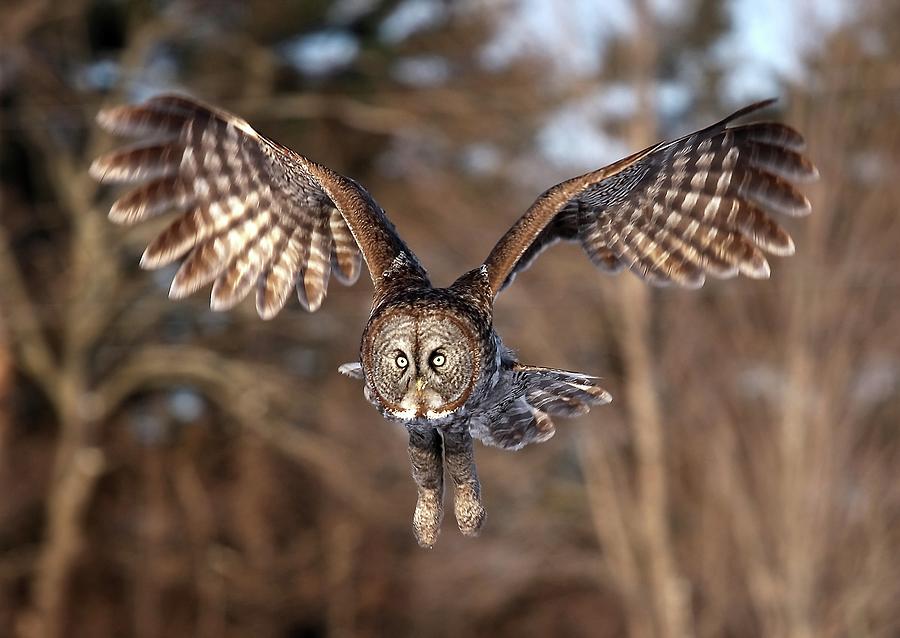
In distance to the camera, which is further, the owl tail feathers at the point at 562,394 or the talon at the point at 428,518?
the owl tail feathers at the point at 562,394

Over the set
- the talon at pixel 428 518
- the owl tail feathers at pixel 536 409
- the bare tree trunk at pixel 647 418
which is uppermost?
the bare tree trunk at pixel 647 418

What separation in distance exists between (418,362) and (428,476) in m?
0.67

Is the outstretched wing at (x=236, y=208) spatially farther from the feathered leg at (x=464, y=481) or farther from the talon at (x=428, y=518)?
the talon at (x=428, y=518)

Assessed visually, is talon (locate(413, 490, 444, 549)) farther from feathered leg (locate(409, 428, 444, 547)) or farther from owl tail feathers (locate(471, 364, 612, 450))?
owl tail feathers (locate(471, 364, 612, 450))

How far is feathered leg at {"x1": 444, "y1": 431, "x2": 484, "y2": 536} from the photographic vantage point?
475 centimetres

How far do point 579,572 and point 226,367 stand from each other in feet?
18.8

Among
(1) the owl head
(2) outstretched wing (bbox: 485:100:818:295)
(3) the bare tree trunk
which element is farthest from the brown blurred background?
(1) the owl head

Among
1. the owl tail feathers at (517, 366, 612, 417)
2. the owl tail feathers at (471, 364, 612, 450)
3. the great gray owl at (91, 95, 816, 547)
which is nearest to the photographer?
the great gray owl at (91, 95, 816, 547)

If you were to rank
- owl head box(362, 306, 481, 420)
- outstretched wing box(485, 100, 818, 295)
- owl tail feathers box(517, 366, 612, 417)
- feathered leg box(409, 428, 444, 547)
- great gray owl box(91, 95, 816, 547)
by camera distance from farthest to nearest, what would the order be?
outstretched wing box(485, 100, 818, 295) → owl tail feathers box(517, 366, 612, 417) → feathered leg box(409, 428, 444, 547) → great gray owl box(91, 95, 816, 547) → owl head box(362, 306, 481, 420)

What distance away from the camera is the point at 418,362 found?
166 inches

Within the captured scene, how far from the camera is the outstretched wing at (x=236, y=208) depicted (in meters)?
4.96

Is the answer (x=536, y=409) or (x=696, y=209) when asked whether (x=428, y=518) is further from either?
(x=696, y=209)

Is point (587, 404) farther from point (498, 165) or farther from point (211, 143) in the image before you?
point (498, 165)

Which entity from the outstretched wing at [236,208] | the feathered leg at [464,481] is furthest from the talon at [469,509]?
the outstretched wing at [236,208]
